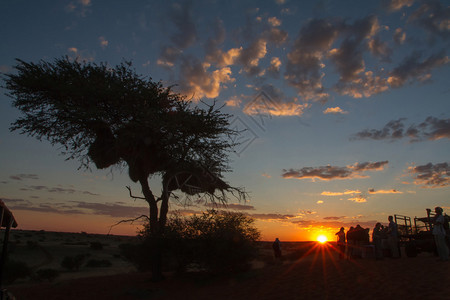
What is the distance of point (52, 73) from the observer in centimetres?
1903

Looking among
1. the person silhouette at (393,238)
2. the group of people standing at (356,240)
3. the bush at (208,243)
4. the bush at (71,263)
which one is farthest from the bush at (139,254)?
the bush at (71,263)

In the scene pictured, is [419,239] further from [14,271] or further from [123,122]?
[14,271]

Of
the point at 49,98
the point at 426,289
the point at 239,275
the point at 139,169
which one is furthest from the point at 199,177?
the point at 426,289

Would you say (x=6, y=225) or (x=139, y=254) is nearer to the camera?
(x=6, y=225)

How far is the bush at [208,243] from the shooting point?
1739cm

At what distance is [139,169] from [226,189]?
20.5 feet

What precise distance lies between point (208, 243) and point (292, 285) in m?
5.12

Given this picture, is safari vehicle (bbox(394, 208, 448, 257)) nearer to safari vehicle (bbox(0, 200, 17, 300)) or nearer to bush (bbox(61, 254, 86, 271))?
safari vehicle (bbox(0, 200, 17, 300))

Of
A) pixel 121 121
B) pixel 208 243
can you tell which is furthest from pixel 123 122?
pixel 208 243

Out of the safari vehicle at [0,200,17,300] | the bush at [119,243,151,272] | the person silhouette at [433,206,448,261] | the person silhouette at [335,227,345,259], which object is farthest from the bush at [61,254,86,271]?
the person silhouette at [433,206,448,261]

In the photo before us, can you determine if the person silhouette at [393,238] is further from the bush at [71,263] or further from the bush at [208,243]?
the bush at [71,263]

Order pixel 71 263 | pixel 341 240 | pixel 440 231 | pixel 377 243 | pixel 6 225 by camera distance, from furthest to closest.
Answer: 1. pixel 71 263
2. pixel 341 240
3. pixel 377 243
4. pixel 440 231
5. pixel 6 225

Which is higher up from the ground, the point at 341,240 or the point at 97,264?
the point at 341,240

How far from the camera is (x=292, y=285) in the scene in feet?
47.8
